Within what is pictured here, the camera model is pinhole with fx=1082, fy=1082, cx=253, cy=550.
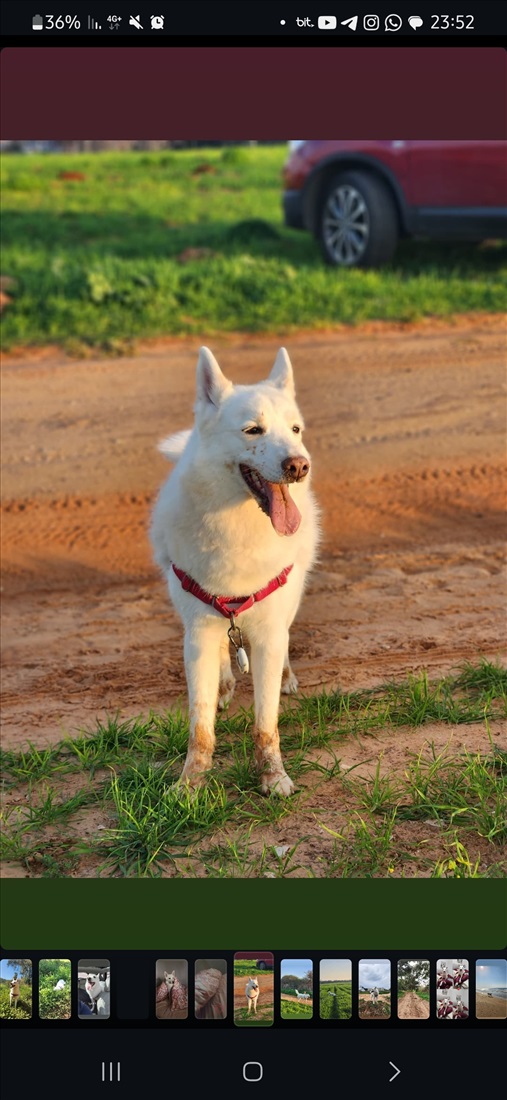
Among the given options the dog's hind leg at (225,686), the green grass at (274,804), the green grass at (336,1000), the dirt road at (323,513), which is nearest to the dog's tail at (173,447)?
the dog's hind leg at (225,686)

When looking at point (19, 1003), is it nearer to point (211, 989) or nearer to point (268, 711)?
point (211, 989)

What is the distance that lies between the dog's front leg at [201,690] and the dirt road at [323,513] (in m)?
0.87

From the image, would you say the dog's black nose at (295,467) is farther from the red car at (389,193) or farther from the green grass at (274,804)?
the red car at (389,193)

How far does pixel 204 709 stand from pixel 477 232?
257 inches

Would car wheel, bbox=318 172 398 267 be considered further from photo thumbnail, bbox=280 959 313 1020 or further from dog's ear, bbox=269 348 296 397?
photo thumbnail, bbox=280 959 313 1020

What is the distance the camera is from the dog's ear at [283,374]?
3830mm

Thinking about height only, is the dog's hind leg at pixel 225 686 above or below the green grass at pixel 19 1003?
above

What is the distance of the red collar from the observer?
385cm

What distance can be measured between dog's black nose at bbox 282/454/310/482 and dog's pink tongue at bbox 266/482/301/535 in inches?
5.6

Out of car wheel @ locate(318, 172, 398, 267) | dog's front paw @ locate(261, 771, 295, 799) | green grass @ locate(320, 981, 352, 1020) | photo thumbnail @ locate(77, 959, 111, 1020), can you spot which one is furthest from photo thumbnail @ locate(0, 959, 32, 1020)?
car wheel @ locate(318, 172, 398, 267)

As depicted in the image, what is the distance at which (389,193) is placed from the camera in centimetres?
1012

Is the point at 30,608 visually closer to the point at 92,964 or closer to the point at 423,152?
the point at 92,964

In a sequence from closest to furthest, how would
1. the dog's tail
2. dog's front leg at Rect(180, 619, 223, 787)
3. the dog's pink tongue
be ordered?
the dog's pink tongue
dog's front leg at Rect(180, 619, 223, 787)
the dog's tail

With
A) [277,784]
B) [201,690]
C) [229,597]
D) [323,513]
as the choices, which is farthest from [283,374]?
[323,513]
